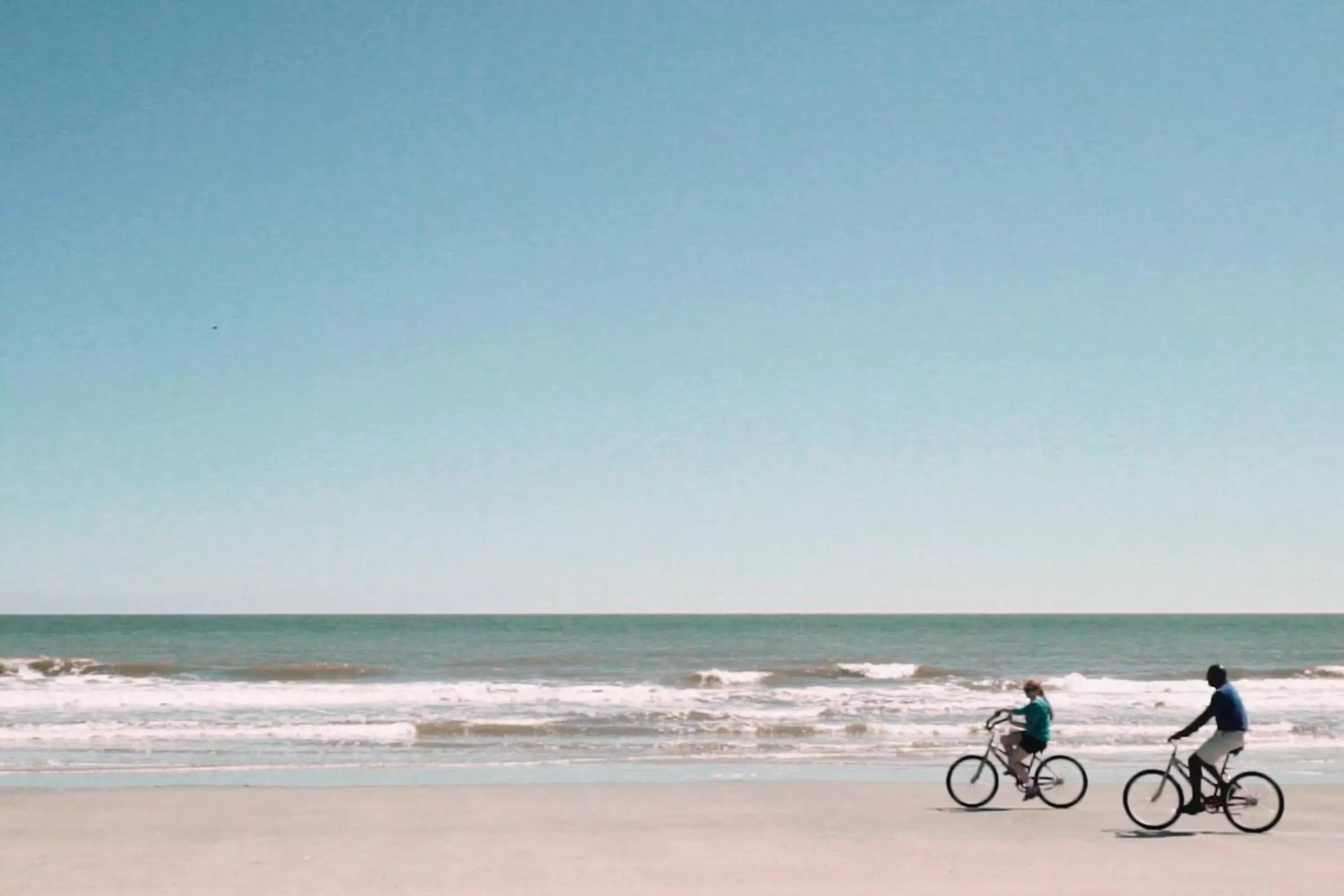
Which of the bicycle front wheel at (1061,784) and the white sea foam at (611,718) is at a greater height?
the bicycle front wheel at (1061,784)

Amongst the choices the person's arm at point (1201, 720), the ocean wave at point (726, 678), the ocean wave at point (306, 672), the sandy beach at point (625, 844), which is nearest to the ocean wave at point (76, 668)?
the ocean wave at point (306, 672)

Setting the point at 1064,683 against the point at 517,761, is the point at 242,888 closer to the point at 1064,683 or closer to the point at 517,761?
the point at 517,761

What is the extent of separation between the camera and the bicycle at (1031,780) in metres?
14.0

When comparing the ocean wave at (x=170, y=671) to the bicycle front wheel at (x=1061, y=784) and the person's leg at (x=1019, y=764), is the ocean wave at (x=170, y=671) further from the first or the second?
the bicycle front wheel at (x=1061, y=784)

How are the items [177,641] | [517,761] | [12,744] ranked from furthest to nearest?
[177,641] < [12,744] < [517,761]

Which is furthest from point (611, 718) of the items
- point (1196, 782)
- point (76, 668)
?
point (76, 668)

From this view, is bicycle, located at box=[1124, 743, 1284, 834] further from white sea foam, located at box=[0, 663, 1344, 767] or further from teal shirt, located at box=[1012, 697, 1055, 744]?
white sea foam, located at box=[0, 663, 1344, 767]

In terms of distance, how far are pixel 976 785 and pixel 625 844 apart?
465cm

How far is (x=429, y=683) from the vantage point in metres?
39.1

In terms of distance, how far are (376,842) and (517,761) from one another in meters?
7.33

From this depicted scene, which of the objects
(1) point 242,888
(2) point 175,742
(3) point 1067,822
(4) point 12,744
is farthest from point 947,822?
(4) point 12,744

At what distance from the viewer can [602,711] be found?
2816cm

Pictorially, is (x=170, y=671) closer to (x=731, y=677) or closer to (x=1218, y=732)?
(x=731, y=677)

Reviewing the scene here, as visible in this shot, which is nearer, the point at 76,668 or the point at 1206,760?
the point at 1206,760
